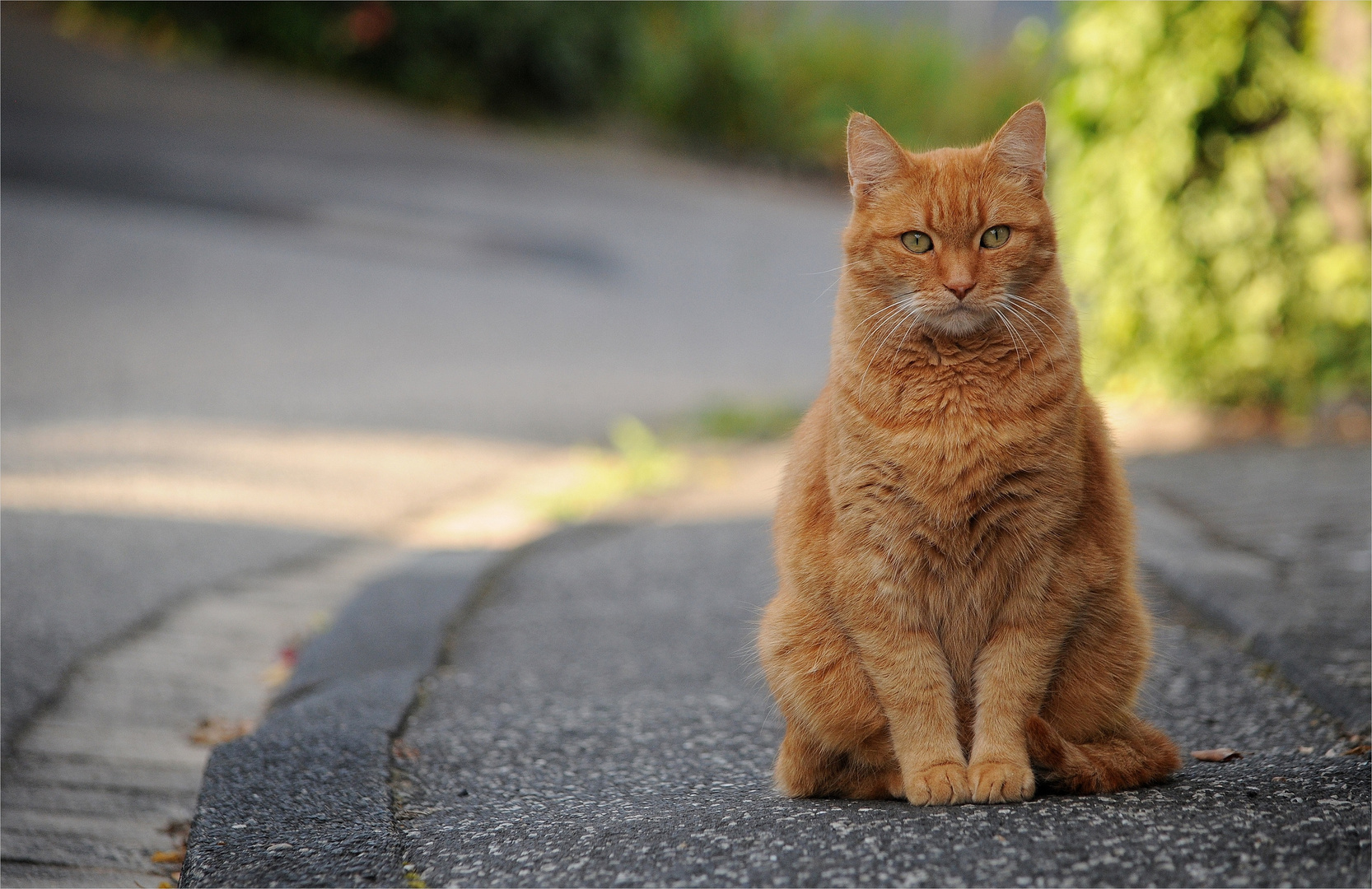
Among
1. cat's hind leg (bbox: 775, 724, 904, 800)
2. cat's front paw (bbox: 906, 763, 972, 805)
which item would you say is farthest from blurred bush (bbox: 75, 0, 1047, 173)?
cat's front paw (bbox: 906, 763, 972, 805)

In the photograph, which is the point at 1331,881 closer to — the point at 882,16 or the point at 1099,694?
the point at 1099,694

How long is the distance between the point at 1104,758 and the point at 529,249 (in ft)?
36.8

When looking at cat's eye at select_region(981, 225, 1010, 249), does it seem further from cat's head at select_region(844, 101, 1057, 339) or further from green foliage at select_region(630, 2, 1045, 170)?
green foliage at select_region(630, 2, 1045, 170)

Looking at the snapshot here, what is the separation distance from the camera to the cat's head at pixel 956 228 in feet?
6.81

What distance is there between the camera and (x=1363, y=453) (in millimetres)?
5242

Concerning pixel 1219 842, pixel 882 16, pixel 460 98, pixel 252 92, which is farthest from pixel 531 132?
pixel 1219 842

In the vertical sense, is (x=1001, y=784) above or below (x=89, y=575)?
above

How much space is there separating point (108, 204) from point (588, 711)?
9.94 metres

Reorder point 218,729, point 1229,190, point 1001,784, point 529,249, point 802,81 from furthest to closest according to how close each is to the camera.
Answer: point 802,81
point 529,249
point 1229,190
point 218,729
point 1001,784

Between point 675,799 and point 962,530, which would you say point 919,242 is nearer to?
point 962,530

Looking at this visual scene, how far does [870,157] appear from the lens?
2209mm

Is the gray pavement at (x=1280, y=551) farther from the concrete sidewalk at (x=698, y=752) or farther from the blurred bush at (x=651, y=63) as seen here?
the blurred bush at (x=651, y=63)

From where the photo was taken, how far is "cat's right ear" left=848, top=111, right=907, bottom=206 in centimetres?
218

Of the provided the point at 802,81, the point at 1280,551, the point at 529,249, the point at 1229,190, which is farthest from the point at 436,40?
the point at 1280,551
